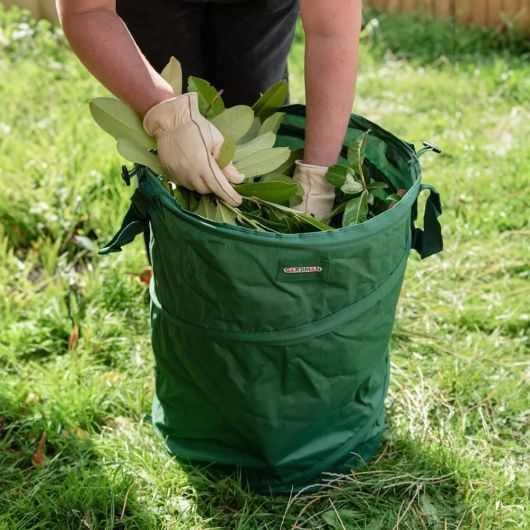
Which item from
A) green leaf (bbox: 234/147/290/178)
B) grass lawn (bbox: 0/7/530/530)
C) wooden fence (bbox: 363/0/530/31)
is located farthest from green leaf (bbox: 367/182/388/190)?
wooden fence (bbox: 363/0/530/31)

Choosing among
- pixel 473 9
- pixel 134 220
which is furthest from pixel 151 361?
pixel 473 9

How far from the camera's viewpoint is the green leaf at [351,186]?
1.68 m

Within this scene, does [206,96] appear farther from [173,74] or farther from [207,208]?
[207,208]

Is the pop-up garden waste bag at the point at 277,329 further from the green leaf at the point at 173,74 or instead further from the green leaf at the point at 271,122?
the green leaf at the point at 173,74

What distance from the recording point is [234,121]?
1.66 m

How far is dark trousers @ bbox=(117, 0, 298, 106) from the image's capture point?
1924 mm

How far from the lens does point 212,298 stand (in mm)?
1510

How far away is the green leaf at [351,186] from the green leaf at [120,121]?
0.40 m

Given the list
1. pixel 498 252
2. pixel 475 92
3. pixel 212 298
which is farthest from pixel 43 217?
pixel 475 92

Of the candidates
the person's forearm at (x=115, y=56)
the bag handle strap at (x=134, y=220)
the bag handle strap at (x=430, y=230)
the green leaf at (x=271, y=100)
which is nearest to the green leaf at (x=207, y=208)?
the bag handle strap at (x=134, y=220)

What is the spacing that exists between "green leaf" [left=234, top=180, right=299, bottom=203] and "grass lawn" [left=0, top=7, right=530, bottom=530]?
25.5 inches

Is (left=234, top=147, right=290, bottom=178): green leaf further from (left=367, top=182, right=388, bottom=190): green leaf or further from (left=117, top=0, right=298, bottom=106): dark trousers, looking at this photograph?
(left=117, top=0, right=298, bottom=106): dark trousers

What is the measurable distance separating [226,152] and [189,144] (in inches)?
2.9

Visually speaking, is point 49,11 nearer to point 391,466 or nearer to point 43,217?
point 43,217
